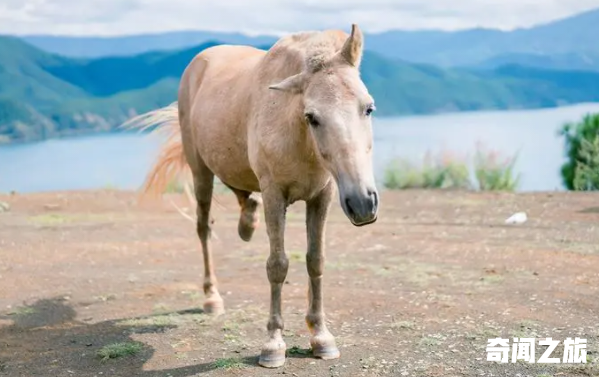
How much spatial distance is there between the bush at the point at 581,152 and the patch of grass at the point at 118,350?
382 inches

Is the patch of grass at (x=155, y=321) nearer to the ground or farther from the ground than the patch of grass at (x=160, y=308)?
nearer to the ground

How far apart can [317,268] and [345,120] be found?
Result: 4.00 ft

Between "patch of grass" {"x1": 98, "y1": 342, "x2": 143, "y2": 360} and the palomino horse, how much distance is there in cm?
89

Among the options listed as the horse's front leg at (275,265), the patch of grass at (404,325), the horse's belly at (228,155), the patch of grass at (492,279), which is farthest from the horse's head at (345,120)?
the patch of grass at (492,279)

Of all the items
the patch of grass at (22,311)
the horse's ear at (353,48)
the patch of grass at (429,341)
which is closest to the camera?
the horse's ear at (353,48)

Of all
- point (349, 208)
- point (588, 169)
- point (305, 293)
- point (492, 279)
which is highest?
point (588, 169)

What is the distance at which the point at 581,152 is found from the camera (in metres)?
13.3

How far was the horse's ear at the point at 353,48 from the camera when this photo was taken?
416cm

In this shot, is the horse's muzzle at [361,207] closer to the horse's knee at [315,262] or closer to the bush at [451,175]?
the horse's knee at [315,262]

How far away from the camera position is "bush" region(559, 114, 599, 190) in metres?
13.2

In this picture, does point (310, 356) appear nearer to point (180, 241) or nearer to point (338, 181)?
point (338, 181)

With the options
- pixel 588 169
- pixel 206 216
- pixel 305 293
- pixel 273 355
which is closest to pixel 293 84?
pixel 273 355

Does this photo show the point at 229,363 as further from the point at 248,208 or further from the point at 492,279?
the point at 492,279

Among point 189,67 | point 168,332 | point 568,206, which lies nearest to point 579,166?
point 568,206
